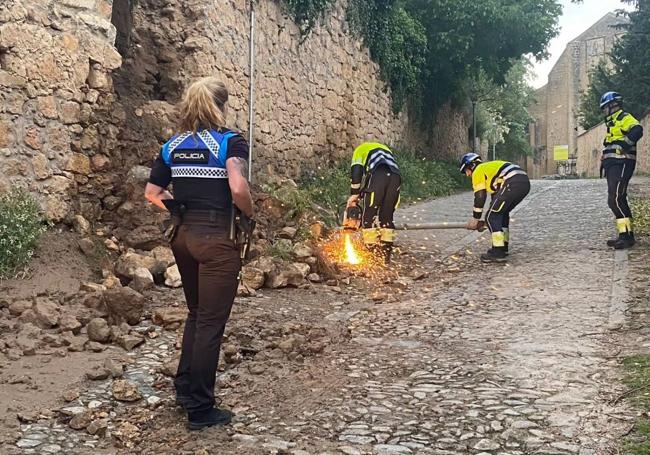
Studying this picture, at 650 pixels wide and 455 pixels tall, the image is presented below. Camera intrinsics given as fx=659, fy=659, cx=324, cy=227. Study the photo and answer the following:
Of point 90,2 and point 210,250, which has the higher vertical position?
point 90,2

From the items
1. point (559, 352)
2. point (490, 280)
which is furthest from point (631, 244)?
point (559, 352)

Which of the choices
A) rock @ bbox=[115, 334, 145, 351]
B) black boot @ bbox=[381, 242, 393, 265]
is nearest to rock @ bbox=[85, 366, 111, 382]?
rock @ bbox=[115, 334, 145, 351]

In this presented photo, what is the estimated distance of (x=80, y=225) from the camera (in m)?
6.59

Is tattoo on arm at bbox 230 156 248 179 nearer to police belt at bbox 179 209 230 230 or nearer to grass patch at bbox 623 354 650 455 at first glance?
police belt at bbox 179 209 230 230

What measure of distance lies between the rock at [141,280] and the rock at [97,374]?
5.94ft

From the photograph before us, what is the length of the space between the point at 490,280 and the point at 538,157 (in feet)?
185

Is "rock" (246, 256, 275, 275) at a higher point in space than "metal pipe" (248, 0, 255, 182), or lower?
lower

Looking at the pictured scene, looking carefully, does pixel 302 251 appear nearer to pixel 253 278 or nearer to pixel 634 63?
pixel 253 278

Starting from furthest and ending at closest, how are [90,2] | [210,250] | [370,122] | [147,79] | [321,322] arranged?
[370,122] < [147,79] < [90,2] < [321,322] < [210,250]

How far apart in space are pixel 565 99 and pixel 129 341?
188 ft

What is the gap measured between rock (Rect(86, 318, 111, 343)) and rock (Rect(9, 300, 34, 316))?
1.80 feet

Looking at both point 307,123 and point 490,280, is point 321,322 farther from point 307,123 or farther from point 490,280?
point 307,123

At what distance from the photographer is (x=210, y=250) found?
12.3 feet

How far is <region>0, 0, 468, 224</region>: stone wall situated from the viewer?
6.18m
